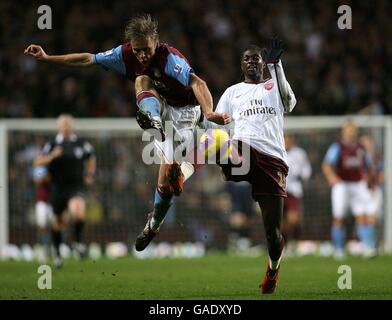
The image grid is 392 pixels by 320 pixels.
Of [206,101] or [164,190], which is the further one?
[164,190]

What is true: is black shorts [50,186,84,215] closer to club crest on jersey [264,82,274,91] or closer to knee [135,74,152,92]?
knee [135,74,152,92]

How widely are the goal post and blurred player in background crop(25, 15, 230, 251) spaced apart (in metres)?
8.76

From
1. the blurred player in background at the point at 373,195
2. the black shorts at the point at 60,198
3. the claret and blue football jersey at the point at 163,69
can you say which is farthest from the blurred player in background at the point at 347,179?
the claret and blue football jersey at the point at 163,69

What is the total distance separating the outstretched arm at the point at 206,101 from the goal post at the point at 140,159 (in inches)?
369

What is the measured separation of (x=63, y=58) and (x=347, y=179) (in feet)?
28.2

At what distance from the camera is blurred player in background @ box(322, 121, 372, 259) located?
16.4 meters

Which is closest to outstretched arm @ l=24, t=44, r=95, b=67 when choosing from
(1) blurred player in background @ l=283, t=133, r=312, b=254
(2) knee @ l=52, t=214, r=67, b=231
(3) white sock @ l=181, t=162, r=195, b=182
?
(3) white sock @ l=181, t=162, r=195, b=182

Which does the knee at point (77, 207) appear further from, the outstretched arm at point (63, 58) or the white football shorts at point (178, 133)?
the outstretched arm at point (63, 58)

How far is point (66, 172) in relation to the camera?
15.5 metres

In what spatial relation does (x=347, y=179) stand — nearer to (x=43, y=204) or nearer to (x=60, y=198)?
(x=60, y=198)

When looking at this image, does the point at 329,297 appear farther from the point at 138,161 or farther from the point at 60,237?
the point at 138,161

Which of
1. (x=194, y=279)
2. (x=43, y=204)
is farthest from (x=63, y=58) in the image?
(x=43, y=204)
